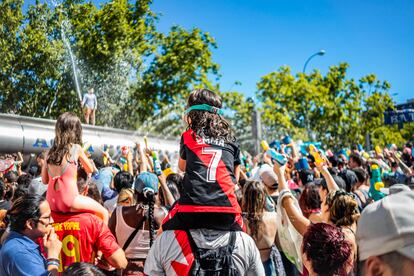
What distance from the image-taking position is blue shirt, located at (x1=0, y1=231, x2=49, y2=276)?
276 cm

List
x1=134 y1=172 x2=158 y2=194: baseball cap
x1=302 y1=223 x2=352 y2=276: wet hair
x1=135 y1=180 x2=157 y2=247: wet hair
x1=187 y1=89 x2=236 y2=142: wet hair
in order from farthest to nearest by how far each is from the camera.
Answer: x1=134 y1=172 x2=158 y2=194: baseball cap
x1=135 y1=180 x2=157 y2=247: wet hair
x1=187 y1=89 x2=236 y2=142: wet hair
x1=302 y1=223 x2=352 y2=276: wet hair

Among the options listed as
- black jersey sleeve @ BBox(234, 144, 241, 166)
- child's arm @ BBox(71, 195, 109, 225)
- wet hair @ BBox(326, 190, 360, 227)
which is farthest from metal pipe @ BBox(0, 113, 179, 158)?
black jersey sleeve @ BBox(234, 144, 241, 166)

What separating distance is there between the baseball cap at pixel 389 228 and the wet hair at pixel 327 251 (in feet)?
4.29

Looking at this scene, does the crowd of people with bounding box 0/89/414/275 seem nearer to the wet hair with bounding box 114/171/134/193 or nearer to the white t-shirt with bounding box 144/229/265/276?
the white t-shirt with bounding box 144/229/265/276

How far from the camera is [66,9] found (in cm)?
2466

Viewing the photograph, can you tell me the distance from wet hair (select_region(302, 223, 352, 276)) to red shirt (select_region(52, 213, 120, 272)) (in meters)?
1.32

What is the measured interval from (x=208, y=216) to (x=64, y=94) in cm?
2417

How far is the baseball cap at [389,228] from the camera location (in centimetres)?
135

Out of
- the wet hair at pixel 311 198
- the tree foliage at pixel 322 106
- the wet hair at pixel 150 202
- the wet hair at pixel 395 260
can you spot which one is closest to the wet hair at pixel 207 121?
the wet hair at pixel 150 202

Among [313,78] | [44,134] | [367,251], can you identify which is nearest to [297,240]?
[367,251]

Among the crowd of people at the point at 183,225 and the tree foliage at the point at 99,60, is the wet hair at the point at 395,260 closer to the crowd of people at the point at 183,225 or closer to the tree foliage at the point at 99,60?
the crowd of people at the point at 183,225

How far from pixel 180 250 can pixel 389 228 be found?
1.61 m

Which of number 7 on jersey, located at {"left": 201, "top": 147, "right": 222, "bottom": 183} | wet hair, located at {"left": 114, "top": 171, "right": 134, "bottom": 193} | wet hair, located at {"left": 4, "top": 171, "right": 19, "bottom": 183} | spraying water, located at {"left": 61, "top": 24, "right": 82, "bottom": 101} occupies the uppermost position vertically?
spraying water, located at {"left": 61, "top": 24, "right": 82, "bottom": 101}

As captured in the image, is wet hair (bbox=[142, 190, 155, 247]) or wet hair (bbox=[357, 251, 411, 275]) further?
wet hair (bbox=[142, 190, 155, 247])
